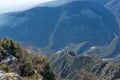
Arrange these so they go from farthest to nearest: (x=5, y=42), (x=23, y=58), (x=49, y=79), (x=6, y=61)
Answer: (x=49, y=79) < (x=5, y=42) < (x=23, y=58) < (x=6, y=61)

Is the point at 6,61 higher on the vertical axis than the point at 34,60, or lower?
higher

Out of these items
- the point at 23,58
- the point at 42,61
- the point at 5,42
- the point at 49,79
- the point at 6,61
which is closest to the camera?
the point at 6,61

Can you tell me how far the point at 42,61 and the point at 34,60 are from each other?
320 centimetres

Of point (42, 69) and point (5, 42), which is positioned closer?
point (5, 42)

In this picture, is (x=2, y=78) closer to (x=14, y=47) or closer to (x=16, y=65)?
(x=16, y=65)

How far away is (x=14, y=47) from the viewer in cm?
8938

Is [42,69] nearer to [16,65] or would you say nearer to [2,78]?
[16,65]

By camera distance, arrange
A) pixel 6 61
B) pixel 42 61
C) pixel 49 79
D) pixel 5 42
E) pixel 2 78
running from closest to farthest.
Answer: pixel 2 78, pixel 6 61, pixel 5 42, pixel 49 79, pixel 42 61

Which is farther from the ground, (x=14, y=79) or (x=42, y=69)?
(x=14, y=79)

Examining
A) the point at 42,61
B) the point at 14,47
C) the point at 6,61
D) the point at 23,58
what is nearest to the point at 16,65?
the point at 6,61

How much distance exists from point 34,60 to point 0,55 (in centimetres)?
3043

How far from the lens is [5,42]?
8938 cm

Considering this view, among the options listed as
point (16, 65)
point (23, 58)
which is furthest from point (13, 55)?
point (16, 65)

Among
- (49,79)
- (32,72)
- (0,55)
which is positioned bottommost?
(49,79)
